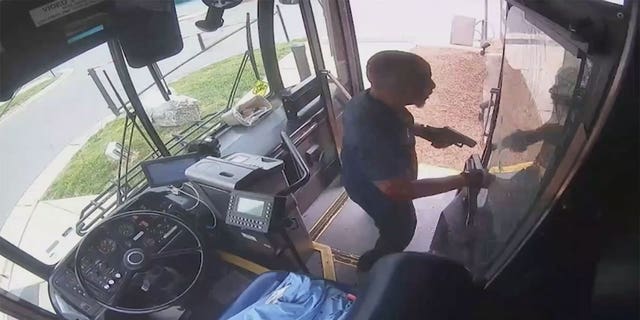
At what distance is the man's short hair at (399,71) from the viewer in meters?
1.62

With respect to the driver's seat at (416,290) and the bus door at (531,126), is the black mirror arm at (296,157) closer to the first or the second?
the bus door at (531,126)

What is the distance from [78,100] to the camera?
1.98 m

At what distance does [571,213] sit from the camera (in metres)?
0.83

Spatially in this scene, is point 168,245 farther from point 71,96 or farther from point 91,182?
point 71,96

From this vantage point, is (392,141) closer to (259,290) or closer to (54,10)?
(259,290)

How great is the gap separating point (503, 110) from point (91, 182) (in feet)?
5.71

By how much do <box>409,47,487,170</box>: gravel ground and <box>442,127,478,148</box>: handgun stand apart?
17 mm

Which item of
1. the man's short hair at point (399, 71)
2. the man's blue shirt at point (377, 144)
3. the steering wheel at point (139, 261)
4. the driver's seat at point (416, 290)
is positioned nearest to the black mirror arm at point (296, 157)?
the man's blue shirt at point (377, 144)

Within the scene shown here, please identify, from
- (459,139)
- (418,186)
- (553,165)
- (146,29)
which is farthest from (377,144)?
(146,29)

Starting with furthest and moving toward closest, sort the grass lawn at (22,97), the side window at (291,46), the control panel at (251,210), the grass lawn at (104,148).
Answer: the side window at (291,46) → the grass lawn at (104,148) → the control panel at (251,210) → the grass lawn at (22,97)

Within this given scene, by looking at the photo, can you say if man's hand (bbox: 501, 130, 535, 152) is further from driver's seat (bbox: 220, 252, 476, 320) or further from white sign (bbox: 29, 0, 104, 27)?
white sign (bbox: 29, 0, 104, 27)

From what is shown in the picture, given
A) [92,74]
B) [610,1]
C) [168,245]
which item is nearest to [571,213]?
[610,1]

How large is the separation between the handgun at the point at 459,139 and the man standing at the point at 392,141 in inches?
2.3

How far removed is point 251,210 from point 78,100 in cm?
91
